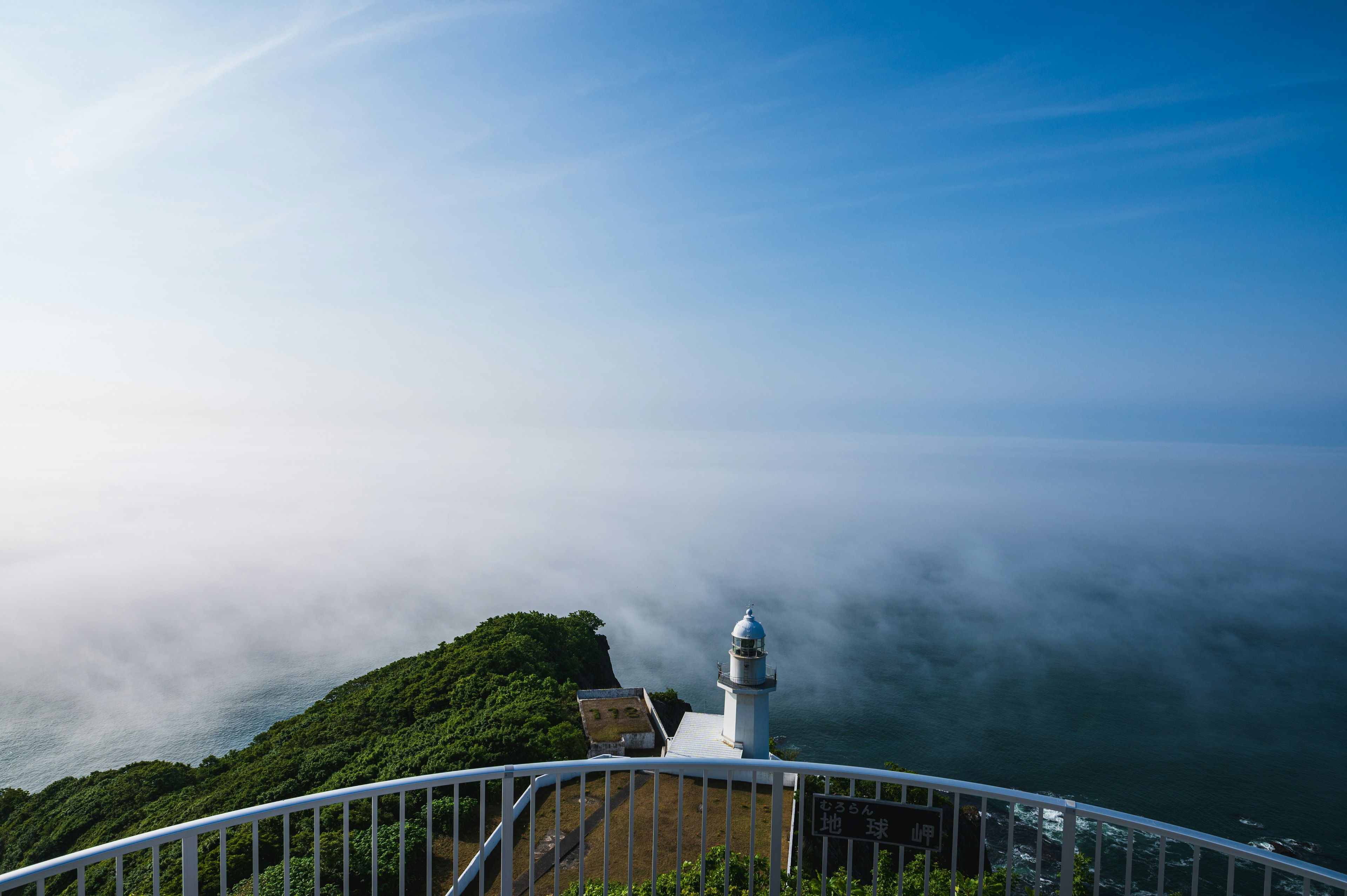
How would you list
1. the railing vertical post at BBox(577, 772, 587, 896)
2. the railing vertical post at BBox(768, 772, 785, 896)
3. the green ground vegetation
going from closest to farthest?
1. the railing vertical post at BBox(768, 772, 785, 896)
2. the railing vertical post at BBox(577, 772, 587, 896)
3. the green ground vegetation

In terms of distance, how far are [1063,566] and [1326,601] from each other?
44514 mm

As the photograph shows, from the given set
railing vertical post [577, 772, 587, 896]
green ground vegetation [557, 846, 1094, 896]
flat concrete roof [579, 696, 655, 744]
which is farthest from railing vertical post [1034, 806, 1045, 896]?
flat concrete roof [579, 696, 655, 744]

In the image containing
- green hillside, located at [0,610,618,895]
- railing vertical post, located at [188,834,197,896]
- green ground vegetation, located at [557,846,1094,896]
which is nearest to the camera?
railing vertical post, located at [188,834,197,896]

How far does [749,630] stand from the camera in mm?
21047

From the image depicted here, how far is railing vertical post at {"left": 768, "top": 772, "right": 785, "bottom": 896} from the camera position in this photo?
4023 millimetres

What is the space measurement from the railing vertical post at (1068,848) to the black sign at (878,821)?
0.62 meters

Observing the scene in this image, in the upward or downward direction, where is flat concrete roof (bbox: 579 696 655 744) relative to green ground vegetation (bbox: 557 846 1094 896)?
downward

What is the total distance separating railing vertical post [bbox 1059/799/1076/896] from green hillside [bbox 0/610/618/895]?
11698 mm

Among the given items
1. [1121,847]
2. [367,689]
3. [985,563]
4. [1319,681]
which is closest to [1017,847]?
[1121,847]

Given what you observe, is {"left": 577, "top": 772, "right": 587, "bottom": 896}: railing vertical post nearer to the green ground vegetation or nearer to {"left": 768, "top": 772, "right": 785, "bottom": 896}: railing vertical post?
the green ground vegetation

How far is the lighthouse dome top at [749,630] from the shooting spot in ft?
68.8

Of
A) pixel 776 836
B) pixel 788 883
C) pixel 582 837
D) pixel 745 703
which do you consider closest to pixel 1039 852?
pixel 776 836

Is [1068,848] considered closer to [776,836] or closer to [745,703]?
[776,836]

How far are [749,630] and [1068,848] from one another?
57.9ft
